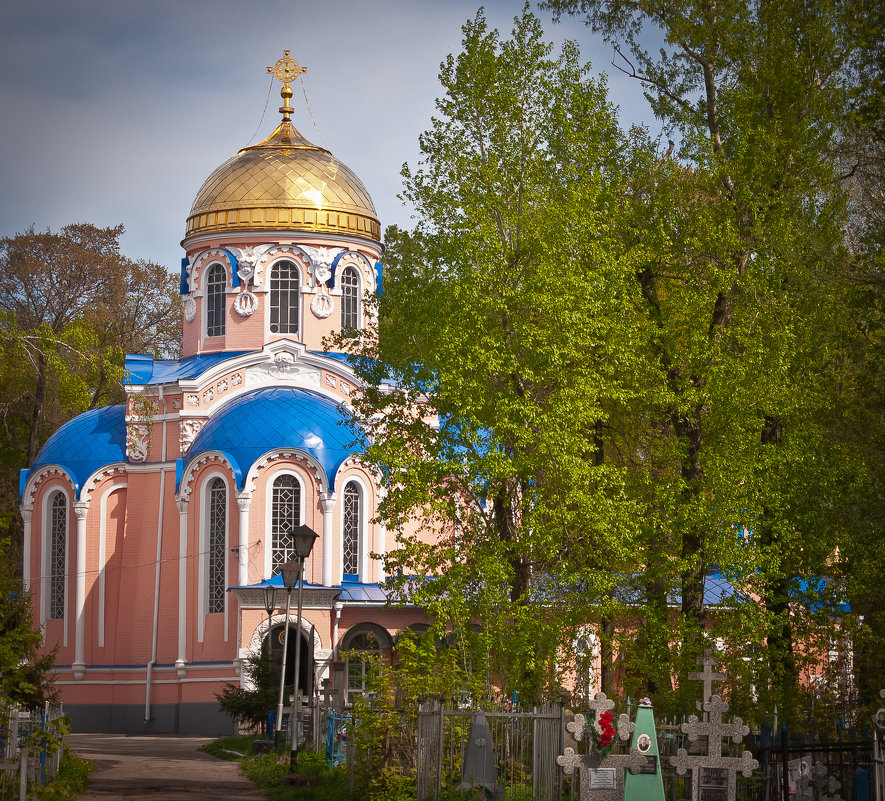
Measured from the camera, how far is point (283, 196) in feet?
115

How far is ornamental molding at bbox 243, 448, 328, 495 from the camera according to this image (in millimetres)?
31016

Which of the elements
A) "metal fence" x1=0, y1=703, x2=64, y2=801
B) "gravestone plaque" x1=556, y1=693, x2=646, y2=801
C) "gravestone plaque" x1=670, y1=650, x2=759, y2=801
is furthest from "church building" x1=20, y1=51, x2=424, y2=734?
"gravestone plaque" x1=556, y1=693, x2=646, y2=801

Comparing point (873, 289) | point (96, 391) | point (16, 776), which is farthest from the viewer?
point (96, 391)

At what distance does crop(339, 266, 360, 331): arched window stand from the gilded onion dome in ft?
3.35

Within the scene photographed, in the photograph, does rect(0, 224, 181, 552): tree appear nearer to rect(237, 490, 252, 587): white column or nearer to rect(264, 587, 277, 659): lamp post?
rect(237, 490, 252, 587): white column

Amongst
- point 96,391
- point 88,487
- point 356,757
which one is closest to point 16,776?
point 356,757

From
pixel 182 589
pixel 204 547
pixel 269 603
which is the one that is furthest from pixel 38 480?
pixel 269 603

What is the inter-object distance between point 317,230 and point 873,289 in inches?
845

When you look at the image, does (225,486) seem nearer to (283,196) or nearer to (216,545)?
(216,545)

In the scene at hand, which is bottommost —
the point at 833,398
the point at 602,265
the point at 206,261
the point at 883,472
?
the point at 883,472

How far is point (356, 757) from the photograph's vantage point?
53.7ft

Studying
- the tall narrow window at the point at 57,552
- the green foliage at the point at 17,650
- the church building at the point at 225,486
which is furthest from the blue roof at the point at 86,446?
the green foliage at the point at 17,650

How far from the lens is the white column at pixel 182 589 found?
3175cm

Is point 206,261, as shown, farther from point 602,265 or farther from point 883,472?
point 883,472
